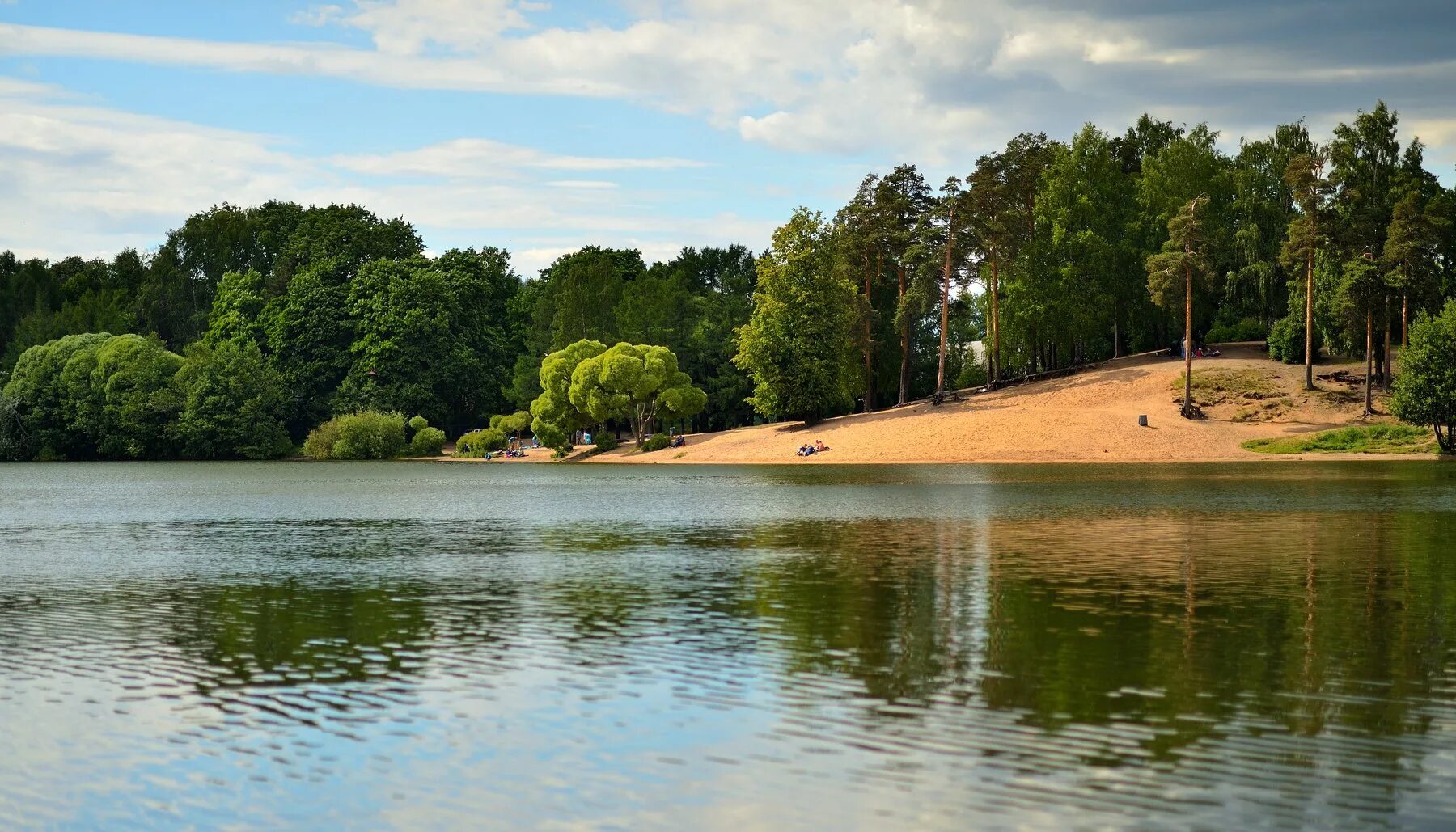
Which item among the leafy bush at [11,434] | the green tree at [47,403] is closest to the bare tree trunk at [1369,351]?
the green tree at [47,403]

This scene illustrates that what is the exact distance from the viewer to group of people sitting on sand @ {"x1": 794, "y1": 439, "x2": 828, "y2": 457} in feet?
325

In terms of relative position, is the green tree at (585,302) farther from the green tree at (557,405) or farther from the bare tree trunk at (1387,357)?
the bare tree trunk at (1387,357)

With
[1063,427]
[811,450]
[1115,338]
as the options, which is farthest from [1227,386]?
[811,450]

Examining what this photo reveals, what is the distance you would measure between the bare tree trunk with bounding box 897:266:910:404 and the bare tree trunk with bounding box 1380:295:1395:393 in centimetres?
3353

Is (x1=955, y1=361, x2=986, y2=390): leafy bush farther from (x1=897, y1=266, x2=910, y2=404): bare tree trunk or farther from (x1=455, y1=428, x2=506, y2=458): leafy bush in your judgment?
(x1=455, y1=428, x2=506, y2=458): leafy bush

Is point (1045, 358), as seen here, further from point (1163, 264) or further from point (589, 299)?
point (589, 299)

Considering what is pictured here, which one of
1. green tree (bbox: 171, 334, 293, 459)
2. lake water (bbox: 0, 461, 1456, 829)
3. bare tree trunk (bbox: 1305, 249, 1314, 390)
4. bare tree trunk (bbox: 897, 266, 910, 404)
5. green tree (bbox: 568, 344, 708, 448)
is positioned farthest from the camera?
green tree (bbox: 171, 334, 293, 459)

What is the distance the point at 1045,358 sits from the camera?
130000 mm

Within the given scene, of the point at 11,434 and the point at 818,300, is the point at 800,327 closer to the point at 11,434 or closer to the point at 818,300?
the point at 818,300

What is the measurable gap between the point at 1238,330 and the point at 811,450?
40.3 m

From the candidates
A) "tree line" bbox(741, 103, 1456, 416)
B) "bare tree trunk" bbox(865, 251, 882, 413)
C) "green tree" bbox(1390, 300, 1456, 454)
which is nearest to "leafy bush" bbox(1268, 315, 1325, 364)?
"tree line" bbox(741, 103, 1456, 416)

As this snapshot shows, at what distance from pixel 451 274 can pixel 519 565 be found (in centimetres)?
11023

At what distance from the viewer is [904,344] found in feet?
368

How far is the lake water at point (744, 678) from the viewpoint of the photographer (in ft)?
43.1
